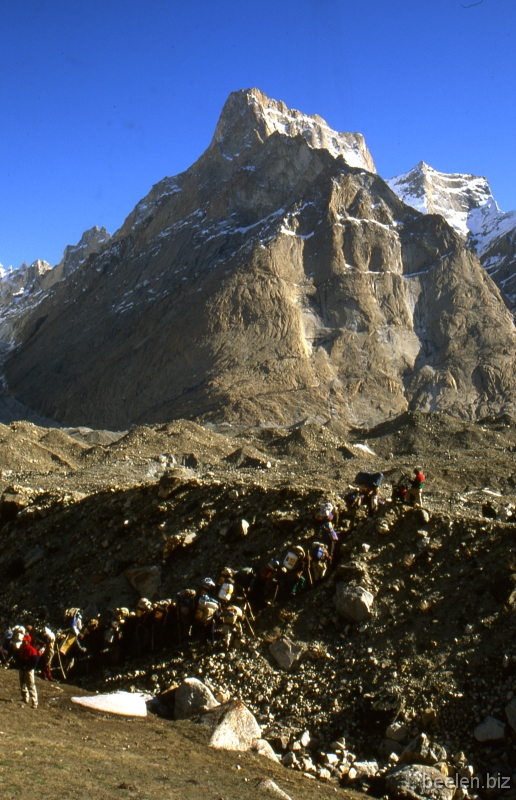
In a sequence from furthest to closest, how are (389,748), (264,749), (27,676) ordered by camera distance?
(27,676), (389,748), (264,749)

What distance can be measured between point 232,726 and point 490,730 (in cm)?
281

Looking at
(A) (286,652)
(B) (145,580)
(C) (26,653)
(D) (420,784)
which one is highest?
(B) (145,580)

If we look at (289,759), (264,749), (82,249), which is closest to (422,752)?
(289,759)

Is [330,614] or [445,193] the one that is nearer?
[330,614]

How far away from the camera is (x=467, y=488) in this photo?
26.1 meters

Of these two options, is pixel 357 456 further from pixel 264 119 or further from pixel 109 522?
pixel 264 119

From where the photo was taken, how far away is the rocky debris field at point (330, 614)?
26.3 ft

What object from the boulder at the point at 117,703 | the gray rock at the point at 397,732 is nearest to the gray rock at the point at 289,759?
the gray rock at the point at 397,732

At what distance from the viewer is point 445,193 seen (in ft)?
534

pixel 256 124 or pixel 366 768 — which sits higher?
pixel 256 124

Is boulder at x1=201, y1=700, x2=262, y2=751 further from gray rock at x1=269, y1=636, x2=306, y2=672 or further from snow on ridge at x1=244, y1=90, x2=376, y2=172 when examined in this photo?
snow on ridge at x1=244, y1=90, x2=376, y2=172

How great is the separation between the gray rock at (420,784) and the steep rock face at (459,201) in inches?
4718

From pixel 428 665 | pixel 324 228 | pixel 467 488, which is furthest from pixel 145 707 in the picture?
pixel 324 228

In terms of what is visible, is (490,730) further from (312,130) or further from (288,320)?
(312,130)
